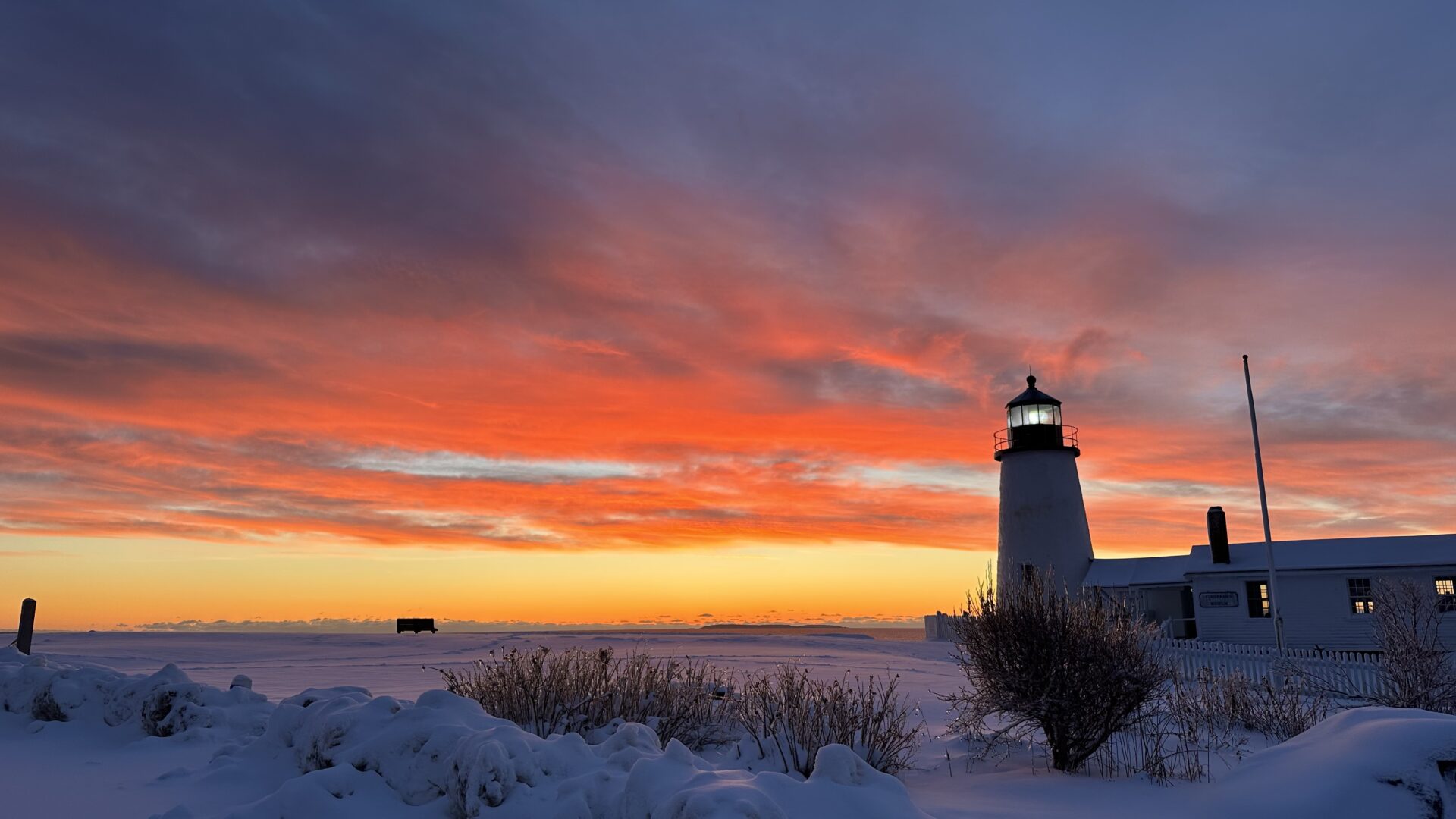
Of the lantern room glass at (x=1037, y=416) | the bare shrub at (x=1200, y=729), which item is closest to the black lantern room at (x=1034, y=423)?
the lantern room glass at (x=1037, y=416)

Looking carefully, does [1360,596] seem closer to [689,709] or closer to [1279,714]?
[1279,714]

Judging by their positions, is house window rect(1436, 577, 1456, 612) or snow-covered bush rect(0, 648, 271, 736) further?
house window rect(1436, 577, 1456, 612)

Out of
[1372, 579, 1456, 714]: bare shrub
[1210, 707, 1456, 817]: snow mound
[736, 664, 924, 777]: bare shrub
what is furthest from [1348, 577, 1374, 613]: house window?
[736, 664, 924, 777]: bare shrub

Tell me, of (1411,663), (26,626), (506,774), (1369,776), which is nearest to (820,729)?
(506,774)

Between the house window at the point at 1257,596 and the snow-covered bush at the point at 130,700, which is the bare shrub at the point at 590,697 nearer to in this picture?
the snow-covered bush at the point at 130,700

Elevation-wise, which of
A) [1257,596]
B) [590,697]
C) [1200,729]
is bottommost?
[1200,729]

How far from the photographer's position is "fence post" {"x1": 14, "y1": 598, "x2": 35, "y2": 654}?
1672 cm

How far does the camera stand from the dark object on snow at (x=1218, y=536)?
33188 mm

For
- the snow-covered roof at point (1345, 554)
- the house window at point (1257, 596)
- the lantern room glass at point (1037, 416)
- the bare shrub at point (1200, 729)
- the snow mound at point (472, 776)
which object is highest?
the lantern room glass at point (1037, 416)

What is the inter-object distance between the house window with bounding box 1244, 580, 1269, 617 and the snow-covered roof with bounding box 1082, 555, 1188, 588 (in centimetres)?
211

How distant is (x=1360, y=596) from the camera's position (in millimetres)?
30234

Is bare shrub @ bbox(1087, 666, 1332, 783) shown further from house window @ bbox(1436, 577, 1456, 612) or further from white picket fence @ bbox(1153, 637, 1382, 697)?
house window @ bbox(1436, 577, 1456, 612)

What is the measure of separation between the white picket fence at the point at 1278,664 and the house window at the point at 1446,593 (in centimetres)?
868

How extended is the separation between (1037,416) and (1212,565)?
853 cm
